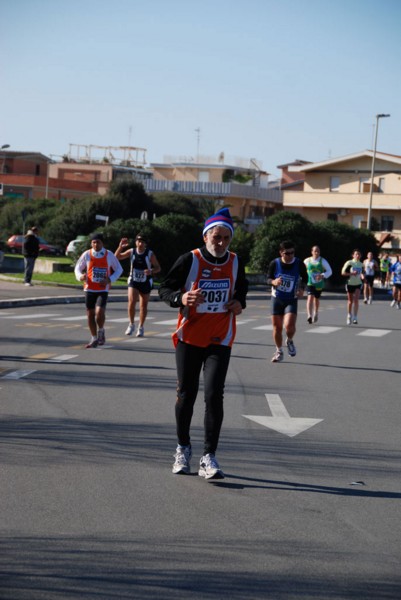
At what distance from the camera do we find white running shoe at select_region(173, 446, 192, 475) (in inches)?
325

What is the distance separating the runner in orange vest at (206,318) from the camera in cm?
830

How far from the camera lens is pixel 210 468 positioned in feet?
26.5

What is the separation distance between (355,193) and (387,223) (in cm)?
353

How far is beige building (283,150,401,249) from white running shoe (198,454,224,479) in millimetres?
78387

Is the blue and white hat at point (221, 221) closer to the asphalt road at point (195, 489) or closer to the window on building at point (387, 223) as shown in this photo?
the asphalt road at point (195, 489)

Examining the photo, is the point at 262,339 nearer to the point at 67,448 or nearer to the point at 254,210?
the point at 67,448

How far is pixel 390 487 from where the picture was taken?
317 inches

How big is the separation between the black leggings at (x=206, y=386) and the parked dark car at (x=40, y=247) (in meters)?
62.2

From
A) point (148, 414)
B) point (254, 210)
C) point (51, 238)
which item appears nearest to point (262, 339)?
point (148, 414)

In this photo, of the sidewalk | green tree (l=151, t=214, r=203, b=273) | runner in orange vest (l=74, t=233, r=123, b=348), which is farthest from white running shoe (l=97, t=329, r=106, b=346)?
green tree (l=151, t=214, r=203, b=273)

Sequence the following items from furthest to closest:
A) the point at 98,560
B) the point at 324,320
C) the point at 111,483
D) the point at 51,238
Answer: the point at 51,238 → the point at 324,320 → the point at 111,483 → the point at 98,560

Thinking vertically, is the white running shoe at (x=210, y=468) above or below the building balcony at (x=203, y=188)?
below

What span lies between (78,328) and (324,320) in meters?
9.02

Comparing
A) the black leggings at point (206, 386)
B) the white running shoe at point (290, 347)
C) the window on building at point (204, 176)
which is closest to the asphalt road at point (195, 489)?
the black leggings at point (206, 386)
